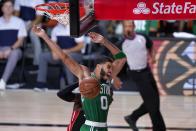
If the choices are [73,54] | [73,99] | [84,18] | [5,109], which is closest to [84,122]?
[73,99]

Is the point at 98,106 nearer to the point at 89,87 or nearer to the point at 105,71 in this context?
the point at 89,87

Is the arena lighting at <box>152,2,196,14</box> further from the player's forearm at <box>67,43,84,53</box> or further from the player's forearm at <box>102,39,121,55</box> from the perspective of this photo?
the player's forearm at <box>67,43,84,53</box>

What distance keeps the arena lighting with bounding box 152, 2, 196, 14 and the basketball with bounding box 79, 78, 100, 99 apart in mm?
952

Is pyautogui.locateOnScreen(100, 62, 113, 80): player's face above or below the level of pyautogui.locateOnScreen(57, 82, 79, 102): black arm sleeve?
above

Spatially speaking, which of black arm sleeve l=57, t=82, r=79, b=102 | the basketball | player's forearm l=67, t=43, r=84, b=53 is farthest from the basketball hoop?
player's forearm l=67, t=43, r=84, b=53

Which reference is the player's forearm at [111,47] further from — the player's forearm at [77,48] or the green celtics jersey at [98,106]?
the player's forearm at [77,48]

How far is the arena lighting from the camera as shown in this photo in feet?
16.4

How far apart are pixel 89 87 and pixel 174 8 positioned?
1.13 meters

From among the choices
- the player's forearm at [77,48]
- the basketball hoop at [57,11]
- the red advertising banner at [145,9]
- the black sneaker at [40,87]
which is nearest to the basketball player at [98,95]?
the basketball hoop at [57,11]

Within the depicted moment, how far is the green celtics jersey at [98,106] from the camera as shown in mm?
5672

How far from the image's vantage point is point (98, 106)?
5.69 metres

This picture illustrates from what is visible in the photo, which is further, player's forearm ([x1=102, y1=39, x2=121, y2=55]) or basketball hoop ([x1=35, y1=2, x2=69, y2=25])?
player's forearm ([x1=102, y1=39, x2=121, y2=55])

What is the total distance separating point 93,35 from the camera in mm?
5910

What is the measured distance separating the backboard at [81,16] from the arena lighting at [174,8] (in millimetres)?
557
